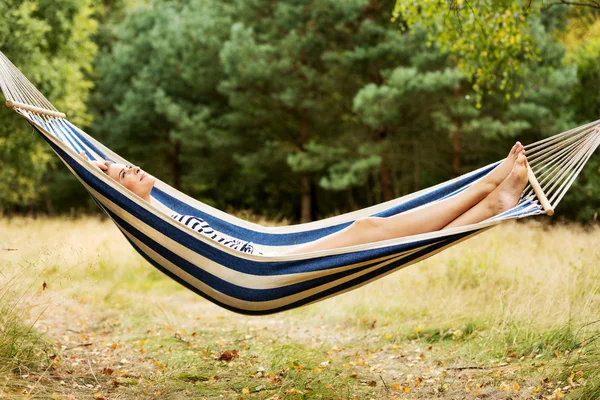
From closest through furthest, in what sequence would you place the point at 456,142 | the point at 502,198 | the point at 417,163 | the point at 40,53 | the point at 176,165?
the point at 502,198, the point at 40,53, the point at 456,142, the point at 417,163, the point at 176,165

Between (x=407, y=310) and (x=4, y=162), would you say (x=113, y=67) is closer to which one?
(x=4, y=162)

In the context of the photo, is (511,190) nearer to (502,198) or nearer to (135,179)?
(502,198)

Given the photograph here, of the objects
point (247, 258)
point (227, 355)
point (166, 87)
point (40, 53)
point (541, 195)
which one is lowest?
point (227, 355)

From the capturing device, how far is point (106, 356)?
2869mm

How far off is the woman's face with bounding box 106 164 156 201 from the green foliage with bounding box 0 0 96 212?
11.1 feet

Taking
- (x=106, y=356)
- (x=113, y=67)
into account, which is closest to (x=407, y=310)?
(x=106, y=356)

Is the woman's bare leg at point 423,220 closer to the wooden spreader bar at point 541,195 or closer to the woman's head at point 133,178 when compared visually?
the wooden spreader bar at point 541,195

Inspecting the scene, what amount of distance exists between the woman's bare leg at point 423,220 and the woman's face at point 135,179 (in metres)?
0.75

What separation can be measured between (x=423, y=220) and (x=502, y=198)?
30 centimetres

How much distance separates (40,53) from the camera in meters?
7.03

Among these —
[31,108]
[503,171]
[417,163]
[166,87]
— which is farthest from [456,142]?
[31,108]

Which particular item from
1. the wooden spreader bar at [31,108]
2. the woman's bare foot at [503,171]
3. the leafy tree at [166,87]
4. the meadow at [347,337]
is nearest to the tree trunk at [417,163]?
the leafy tree at [166,87]

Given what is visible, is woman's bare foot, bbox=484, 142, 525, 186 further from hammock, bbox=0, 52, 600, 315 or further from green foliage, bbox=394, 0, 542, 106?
green foliage, bbox=394, 0, 542, 106

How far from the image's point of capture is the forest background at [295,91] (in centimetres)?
804
